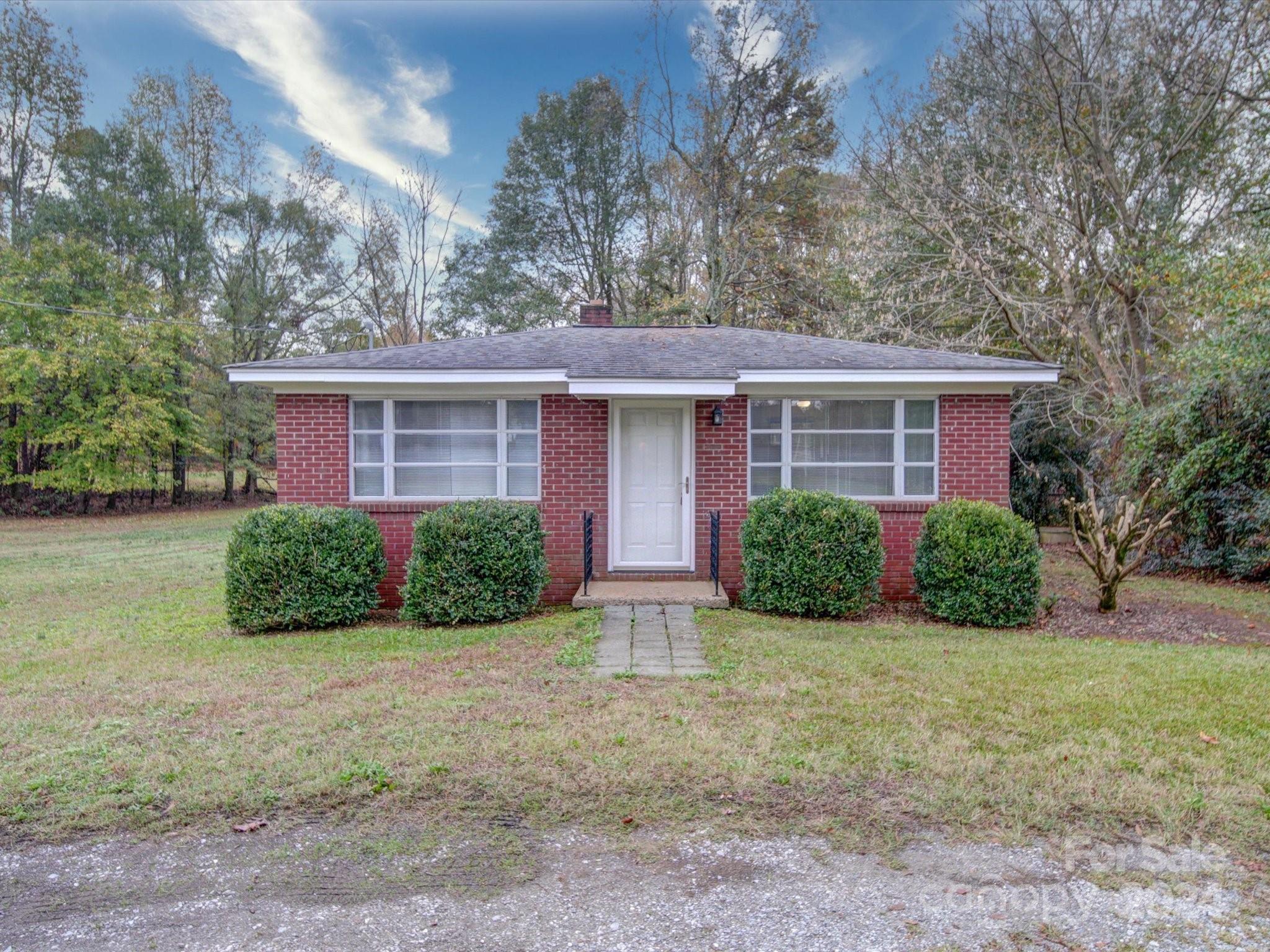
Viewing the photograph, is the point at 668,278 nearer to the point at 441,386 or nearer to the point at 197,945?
the point at 441,386

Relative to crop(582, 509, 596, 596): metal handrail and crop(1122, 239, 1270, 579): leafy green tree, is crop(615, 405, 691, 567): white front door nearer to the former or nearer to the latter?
crop(582, 509, 596, 596): metal handrail

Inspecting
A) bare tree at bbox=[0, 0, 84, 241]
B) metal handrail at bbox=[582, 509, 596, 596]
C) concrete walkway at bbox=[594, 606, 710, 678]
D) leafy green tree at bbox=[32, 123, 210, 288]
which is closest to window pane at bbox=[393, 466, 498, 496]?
metal handrail at bbox=[582, 509, 596, 596]

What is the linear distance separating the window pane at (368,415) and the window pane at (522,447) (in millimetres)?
1525

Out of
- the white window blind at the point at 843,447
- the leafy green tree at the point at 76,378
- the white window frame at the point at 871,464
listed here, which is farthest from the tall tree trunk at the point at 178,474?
the white window blind at the point at 843,447

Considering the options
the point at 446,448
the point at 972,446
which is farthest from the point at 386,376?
the point at 972,446

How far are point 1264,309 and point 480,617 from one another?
10.6m

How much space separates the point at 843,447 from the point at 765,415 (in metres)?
1.03

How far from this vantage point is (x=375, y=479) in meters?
8.73

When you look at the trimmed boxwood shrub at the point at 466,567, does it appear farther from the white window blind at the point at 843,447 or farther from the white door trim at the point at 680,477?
the white window blind at the point at 843,447

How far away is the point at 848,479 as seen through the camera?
9000 mm

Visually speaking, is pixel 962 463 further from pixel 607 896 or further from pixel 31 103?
pixel 31 103

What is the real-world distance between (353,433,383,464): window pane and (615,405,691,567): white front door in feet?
9.40

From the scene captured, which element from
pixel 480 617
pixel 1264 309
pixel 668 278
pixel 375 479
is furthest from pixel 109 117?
pixel 1264 309

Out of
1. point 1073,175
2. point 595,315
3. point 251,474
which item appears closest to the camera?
point 595,315
